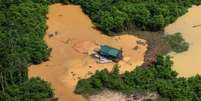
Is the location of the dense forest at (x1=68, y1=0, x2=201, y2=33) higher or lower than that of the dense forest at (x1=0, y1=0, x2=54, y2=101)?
higher

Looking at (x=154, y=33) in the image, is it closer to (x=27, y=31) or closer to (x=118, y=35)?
(x=118, y=35)

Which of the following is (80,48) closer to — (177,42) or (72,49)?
(72,49)

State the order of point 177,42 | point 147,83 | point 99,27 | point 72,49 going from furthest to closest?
point 99,27, point 177,42, point 72,49, point 147,83

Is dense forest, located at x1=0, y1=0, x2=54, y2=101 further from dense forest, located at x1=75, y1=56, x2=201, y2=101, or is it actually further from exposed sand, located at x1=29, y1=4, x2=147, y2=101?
dense forest, located at x1=75, y1=56, x2=201, y2=101

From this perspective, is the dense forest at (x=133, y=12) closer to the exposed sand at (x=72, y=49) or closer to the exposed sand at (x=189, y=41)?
the exposed sand at (x=189, y=41)

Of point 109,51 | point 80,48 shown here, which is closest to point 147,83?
point 109,51

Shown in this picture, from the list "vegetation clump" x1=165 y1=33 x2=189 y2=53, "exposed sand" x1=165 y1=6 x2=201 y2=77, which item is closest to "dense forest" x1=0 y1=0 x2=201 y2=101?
"exposed sand" x1=165 y1=6 x2=201 y2=77

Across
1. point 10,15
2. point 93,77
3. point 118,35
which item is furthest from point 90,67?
point 10,15
